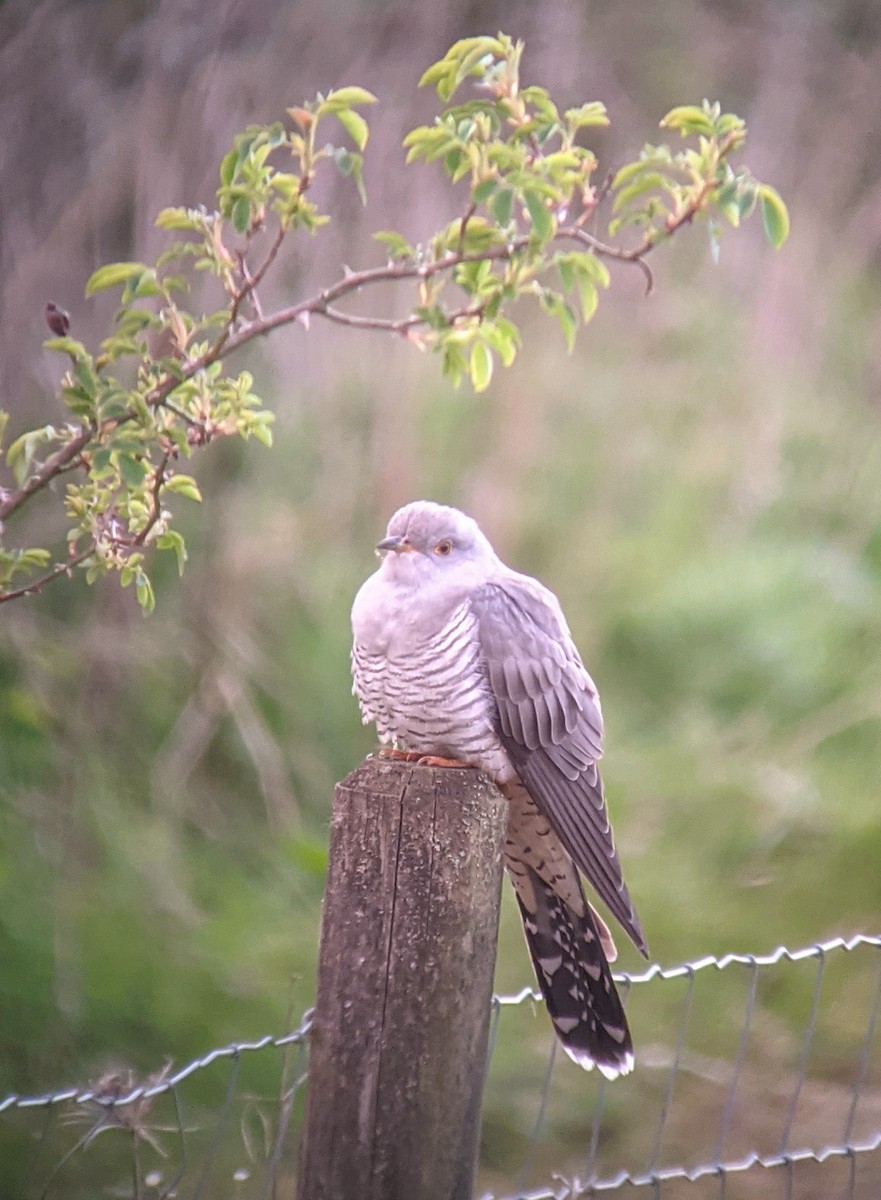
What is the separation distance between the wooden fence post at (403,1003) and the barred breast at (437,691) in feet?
3.01

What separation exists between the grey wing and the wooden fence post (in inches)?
37.9

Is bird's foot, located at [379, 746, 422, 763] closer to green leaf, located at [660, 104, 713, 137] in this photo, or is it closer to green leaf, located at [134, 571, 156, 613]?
green leaf, located at [134, 571, 156, 613]

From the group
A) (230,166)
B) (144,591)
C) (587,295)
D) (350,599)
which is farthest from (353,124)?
(350,599)

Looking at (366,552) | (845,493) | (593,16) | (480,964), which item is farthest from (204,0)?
(845,493)

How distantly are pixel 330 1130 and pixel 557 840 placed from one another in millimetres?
1222

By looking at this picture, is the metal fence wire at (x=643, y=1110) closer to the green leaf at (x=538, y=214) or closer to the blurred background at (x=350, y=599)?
the blurred background at (x=350, y=599)

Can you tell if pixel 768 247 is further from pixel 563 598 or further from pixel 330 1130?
pixel 330 1130

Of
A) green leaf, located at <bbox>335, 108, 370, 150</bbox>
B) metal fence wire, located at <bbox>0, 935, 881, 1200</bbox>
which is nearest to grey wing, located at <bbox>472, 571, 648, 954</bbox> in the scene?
metal fence wire, located at <bbox>0, 935, 881, 1200</bbox>

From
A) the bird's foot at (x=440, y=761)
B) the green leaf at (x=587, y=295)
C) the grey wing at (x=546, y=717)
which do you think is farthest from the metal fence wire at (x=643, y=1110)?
the green leaf at (x=587, y=295)

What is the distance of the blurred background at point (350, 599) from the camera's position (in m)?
4.06

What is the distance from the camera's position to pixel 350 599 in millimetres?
5004

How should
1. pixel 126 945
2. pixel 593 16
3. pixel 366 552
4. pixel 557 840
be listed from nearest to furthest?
1. pixel 557 840
2. pixel 126 945
3. pixel 366 552
4. pixel 593 16

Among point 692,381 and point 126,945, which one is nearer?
point 126,945

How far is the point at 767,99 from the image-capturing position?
6621mm
